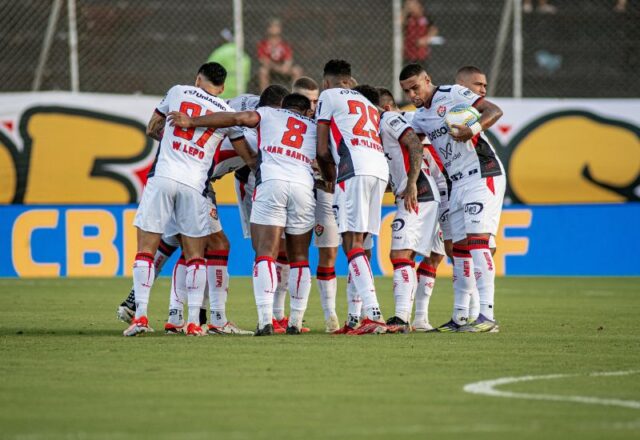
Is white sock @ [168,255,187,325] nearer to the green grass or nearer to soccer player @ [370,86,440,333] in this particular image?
the green grass

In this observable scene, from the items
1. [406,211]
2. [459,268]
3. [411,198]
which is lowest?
[459,268]

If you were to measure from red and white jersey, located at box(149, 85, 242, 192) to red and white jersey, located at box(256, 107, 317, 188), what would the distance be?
35 cm

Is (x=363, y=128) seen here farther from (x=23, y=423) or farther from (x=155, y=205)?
(x=23, y=423)

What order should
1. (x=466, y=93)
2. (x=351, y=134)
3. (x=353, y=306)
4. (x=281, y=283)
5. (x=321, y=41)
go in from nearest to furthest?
(x=351, y=134) < (x=466, y=93) < (x=353, y=306) < (x=281, y=283) < (x=321, y=41)

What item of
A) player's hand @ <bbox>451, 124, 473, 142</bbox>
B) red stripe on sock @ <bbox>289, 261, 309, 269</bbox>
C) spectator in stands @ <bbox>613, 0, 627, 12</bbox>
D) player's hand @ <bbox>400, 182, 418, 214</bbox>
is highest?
spectator in stands @ <bbox>613, 0, 627, 12</bbox>

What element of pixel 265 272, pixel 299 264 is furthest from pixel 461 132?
pixel 265 272

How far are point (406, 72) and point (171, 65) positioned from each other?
32.0 feet

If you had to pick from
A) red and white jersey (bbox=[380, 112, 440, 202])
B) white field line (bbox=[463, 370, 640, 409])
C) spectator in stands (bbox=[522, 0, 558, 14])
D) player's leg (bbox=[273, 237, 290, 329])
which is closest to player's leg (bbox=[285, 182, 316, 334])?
player's leg (bbox=[273, 237, 290, 329])

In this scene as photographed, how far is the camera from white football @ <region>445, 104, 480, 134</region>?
10.5 m

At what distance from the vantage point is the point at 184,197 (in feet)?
34.4

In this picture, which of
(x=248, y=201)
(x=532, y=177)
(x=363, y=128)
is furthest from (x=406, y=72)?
(x=532, y=177)

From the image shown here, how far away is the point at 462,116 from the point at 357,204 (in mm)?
1156

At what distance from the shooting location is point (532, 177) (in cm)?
2003

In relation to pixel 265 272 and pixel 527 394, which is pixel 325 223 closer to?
pixel 265 272
